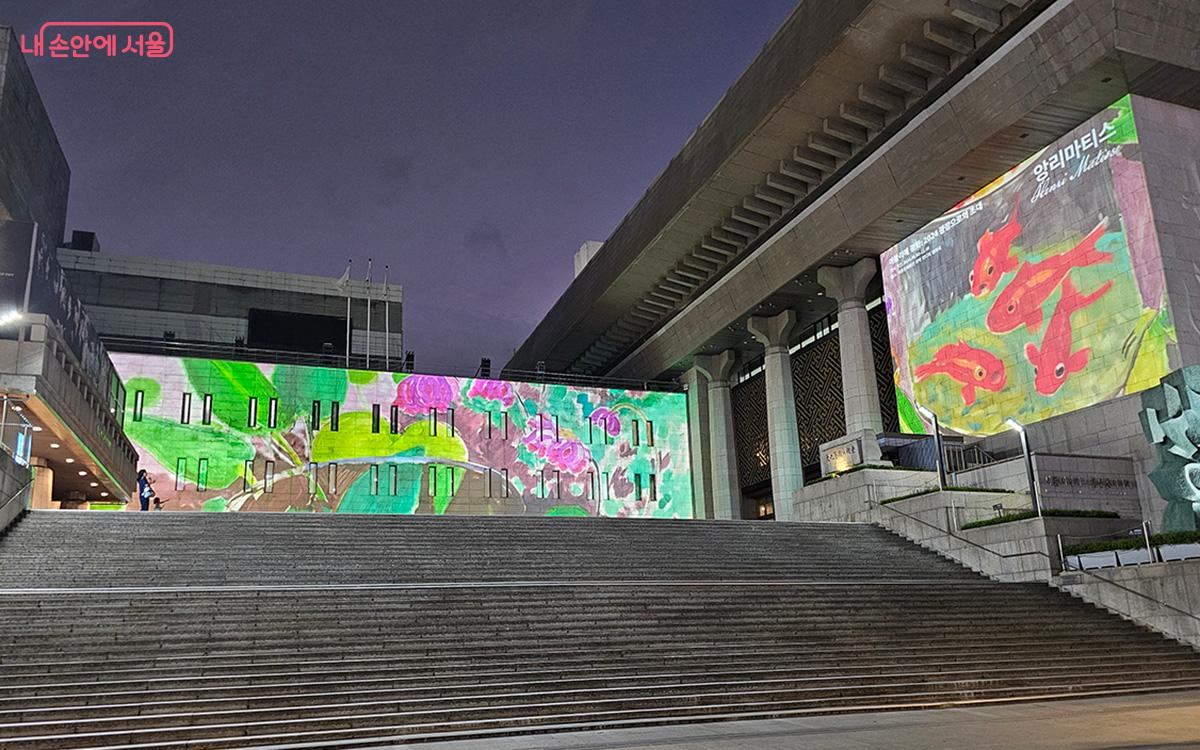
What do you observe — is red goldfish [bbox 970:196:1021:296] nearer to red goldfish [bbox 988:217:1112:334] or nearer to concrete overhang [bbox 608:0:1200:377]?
red goldfish [bbox 988:217:1112:334]

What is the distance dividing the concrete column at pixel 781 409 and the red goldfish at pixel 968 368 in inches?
358

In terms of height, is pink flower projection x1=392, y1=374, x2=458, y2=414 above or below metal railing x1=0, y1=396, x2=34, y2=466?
above

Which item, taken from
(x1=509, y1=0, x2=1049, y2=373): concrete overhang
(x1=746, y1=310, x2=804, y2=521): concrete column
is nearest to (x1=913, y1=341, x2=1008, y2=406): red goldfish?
(x1=509, y1=0, x2=1049, y2=373): concrete overhang

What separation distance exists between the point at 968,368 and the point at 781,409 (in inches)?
442

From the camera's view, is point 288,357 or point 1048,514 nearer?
point 1048,514

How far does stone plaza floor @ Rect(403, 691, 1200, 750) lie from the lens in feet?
28.6

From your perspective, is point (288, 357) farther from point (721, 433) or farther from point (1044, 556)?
point (1044, 556)

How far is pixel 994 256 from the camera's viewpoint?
90.4ft

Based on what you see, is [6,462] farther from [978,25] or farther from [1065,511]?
[978,25]

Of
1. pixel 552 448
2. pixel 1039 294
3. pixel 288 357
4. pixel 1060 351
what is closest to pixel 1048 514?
pixel 1060 351

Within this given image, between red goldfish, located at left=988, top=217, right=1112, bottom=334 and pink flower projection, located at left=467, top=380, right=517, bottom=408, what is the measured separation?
68.8 feet

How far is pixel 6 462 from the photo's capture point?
17.8 metres

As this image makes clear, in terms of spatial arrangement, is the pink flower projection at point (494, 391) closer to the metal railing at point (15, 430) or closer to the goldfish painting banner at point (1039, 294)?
the goldfish painting banner at point (1039, 294)

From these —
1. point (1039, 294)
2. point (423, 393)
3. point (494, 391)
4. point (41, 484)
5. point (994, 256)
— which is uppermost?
point (994, 256)
